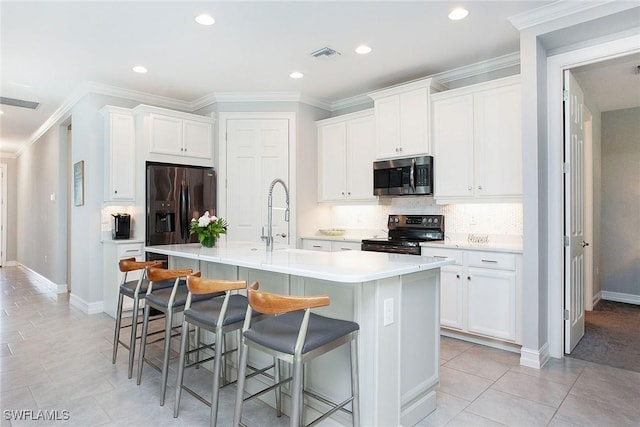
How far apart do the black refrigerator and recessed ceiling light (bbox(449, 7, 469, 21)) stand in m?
3.35

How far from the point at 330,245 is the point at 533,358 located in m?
2.40

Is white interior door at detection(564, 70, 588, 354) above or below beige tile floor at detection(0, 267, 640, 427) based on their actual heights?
above

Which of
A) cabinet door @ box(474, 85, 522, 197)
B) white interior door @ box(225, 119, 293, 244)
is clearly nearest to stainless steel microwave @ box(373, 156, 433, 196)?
cabinet door @ box(474, 85, 522, 197)

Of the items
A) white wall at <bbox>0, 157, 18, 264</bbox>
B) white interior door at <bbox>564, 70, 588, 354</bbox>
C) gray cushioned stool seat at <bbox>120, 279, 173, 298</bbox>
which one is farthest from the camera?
white wall at <bbox>0, 157, 18, 264</bbox>

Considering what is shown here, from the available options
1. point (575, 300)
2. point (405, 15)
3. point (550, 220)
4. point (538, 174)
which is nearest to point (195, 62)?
point (405, 15)

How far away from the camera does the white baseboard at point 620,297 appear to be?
5064mm

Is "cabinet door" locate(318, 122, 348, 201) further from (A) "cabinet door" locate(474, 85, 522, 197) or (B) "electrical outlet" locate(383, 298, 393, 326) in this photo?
(B) "electrical outlet" locate(383, 298, 393, 326)

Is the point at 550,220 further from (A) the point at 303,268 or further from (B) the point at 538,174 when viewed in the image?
(A) the point at 303,268

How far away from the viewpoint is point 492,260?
132 inches

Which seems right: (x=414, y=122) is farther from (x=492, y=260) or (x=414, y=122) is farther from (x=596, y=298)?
(x=596, y=298)

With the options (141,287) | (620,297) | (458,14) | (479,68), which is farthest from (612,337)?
(141,287)

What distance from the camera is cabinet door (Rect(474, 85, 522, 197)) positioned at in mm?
3482

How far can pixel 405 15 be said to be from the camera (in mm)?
3039

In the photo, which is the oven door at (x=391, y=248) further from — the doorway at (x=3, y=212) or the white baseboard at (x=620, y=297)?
the doorway at (x=3, y=212)
